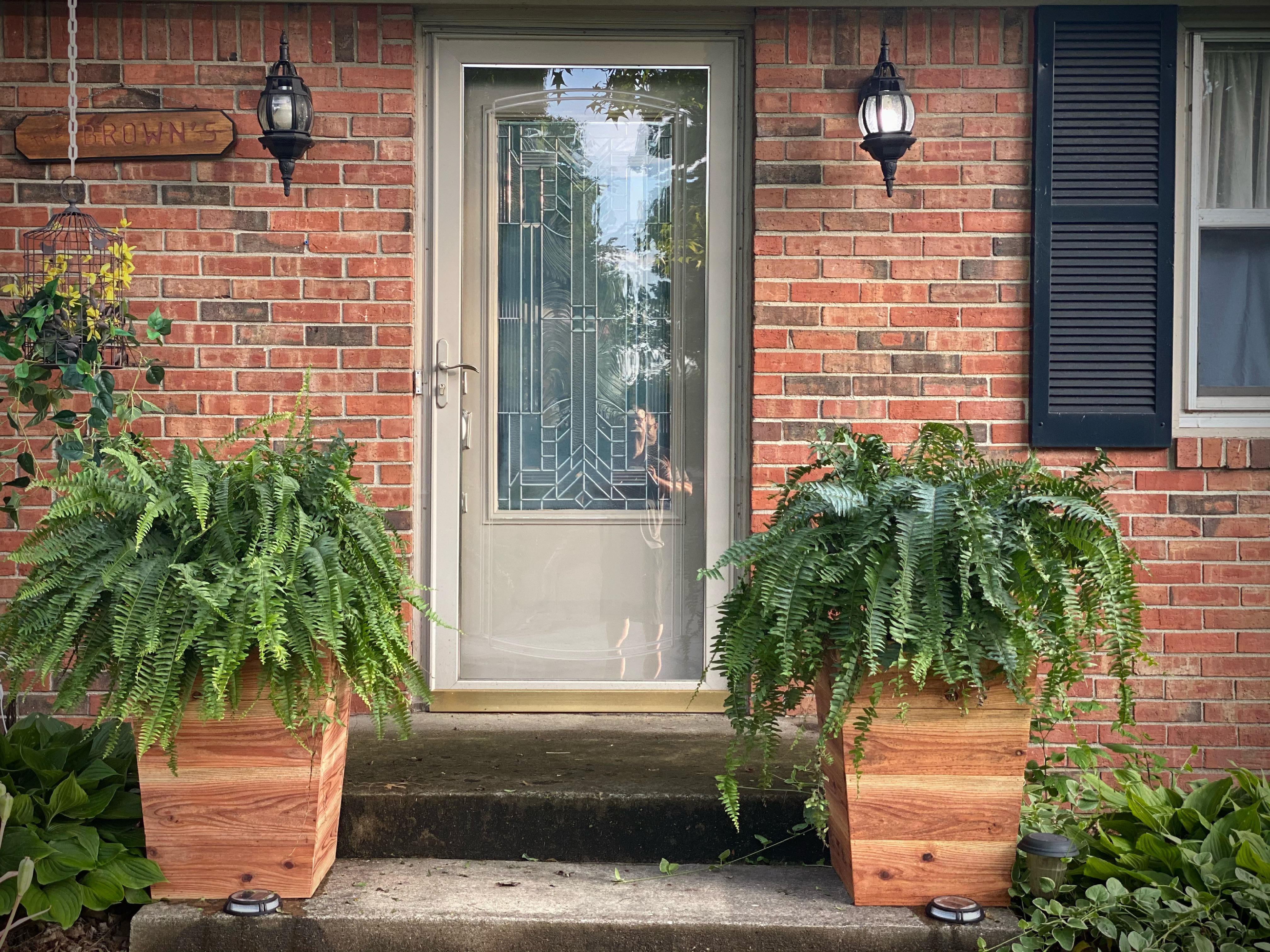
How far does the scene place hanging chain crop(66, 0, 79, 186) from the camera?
278 cm

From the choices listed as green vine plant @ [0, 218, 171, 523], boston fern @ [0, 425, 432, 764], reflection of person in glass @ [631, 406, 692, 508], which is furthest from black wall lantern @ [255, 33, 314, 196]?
reflection of person in glass @ [631, 406, 692, 508]

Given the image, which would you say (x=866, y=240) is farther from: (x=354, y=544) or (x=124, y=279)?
(x=124, y=279)

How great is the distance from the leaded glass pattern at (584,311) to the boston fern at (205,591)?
1.25m

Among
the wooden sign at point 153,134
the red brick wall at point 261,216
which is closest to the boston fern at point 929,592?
the red brick wall at point 261,216

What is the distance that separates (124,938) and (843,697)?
1.69m

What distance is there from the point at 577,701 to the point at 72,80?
2.35m

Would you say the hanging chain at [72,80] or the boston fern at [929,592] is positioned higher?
the hanging chain at [72,80]

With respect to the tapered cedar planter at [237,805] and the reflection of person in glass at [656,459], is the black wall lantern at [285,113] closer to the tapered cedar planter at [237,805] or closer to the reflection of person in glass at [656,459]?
the reflection of person in glass at [656,459]

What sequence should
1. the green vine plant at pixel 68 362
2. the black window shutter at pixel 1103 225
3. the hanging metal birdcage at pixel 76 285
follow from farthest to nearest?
1. the black window shutter at pixel 1103 225
2. the hanging metal birdcage at pixel 76 285
3. the green vine plant at pixel 68 362

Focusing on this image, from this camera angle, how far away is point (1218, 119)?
3.45m

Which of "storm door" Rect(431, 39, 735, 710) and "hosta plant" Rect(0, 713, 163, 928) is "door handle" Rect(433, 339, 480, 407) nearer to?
"storm door" Rect(431, 39, 735, 710)

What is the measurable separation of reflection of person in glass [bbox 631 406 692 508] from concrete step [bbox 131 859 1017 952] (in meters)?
1.50

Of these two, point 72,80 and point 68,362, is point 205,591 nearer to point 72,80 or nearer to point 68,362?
point 68,362

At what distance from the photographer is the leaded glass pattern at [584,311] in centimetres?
354
